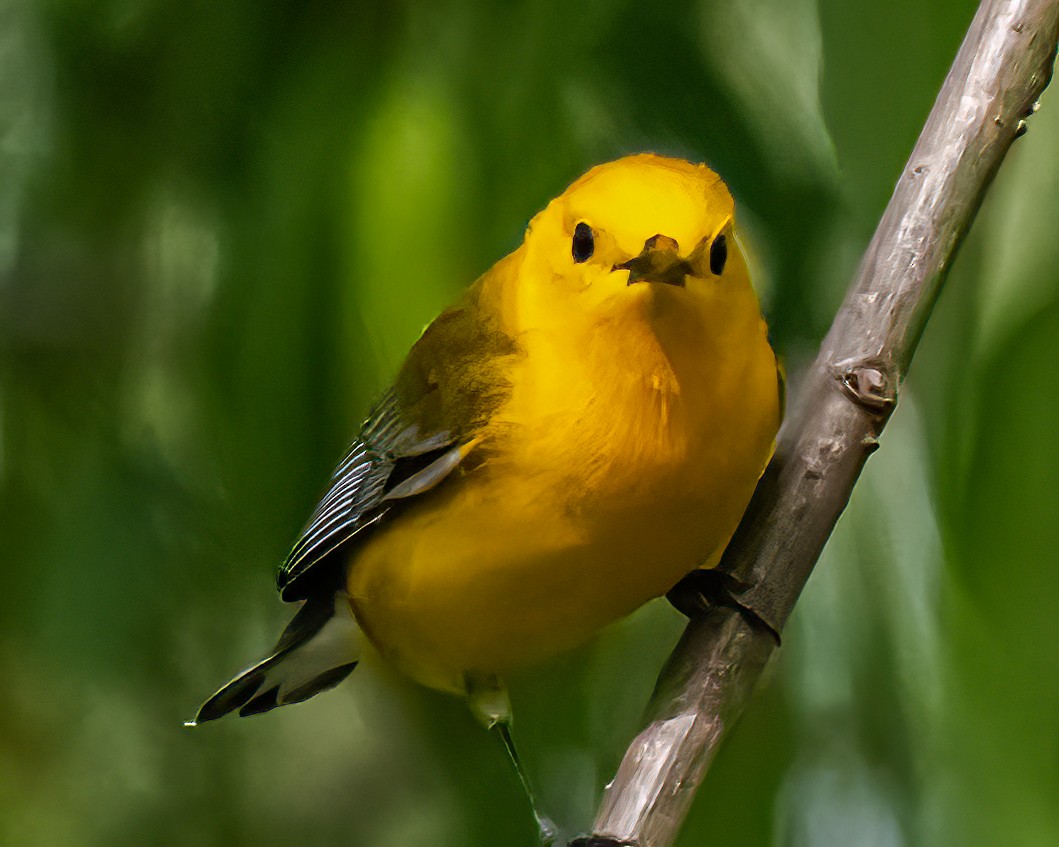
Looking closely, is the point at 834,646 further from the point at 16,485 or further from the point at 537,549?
the point at 16,485

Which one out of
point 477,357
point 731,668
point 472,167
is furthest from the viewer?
point 472,167

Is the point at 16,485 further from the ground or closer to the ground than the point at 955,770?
further from the ground

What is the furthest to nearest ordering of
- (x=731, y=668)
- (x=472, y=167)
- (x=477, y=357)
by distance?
1. (x=472, y=167)
2. (x=477, y=357)
3. (x=731, y=668)

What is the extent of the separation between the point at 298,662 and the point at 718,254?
57 cm

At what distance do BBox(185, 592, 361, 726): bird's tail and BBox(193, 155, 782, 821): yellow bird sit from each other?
99 mm

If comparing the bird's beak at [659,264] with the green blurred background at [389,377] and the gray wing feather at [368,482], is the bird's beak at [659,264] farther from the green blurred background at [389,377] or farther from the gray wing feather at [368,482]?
the green blurred background at [389,377]

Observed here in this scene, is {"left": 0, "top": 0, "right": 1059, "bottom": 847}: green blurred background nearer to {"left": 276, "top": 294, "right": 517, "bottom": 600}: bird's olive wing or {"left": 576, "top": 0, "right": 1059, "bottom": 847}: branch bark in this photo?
{"left": 276, "top": 294, "right": 517, "bottom": 600}: bird's olive wing

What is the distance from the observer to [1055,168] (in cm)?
107

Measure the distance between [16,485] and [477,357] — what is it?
520mm

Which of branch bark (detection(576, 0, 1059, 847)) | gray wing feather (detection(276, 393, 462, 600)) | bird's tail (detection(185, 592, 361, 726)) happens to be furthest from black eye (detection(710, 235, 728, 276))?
bird's tail (detection(185, 592, 361, 726))

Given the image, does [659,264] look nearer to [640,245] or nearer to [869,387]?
[640,245]

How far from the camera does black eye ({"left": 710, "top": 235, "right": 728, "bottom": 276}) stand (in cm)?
76

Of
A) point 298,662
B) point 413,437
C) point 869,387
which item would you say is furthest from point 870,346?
point 298,662

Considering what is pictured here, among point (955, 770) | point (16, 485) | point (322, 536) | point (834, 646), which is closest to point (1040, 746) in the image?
point (955, 770)
